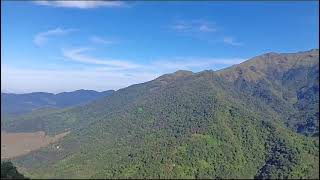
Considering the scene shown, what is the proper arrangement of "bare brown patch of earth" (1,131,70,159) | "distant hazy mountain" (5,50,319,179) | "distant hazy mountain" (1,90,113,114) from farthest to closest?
1. "distant hazy mountain" (1,90,113,114)
2. "distant hazy mountain" (5,50,319,179)
3. "bare brown patch of earth" (1,131,70,159)

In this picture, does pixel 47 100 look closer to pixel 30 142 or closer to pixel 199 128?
pixel 30 142

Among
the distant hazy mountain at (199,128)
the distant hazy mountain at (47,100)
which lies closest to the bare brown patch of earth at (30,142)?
the distant hazy mountain at (199,128)

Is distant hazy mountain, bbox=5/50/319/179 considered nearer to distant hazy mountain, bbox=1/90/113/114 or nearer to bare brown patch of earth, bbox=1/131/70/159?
bare brown patch of earth, bbox=1/131/70/159

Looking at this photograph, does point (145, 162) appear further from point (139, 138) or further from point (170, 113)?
point (170, 113)

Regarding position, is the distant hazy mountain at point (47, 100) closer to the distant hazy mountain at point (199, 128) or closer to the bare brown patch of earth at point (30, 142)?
the distant hazy mountain at point (199, 128)

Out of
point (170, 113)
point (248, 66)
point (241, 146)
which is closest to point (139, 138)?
point (170, 113)

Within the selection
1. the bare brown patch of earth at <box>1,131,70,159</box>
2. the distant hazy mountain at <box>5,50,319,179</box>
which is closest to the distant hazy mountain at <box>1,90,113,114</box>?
the distant hazy mountain at <box>5,50,319,179</box>

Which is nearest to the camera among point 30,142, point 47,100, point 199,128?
point 30,142

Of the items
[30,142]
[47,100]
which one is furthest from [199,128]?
[47,100]
